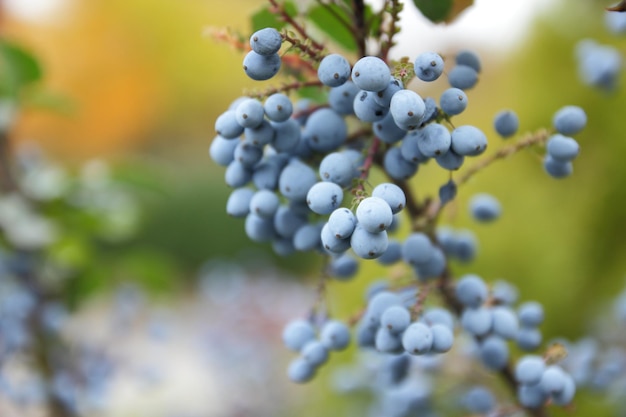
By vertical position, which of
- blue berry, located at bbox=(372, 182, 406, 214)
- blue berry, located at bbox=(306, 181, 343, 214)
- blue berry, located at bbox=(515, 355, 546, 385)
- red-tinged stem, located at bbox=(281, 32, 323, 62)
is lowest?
blue berry, located at bbox=(515, 355, 546, 385)

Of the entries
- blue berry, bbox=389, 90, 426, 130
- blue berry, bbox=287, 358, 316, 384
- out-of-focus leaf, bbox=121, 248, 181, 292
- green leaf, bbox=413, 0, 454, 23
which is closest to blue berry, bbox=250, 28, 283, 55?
blue berry, bbox=389, 90, 426, 130

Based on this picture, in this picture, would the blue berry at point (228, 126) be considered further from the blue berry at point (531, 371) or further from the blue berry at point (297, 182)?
the blue berry at point (531, 371)

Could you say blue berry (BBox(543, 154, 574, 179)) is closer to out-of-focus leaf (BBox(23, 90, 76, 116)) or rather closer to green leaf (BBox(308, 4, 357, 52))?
green leaf (BBox(308, 4, 357, 52))

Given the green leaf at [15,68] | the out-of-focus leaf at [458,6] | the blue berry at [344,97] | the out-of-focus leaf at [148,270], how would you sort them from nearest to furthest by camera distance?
1. the blue berry at [344,97]
2. the out-of-focus leaf at [458,6]
3. the green leaf at [15,68]
4. the out-of-focus leaf at [148,270]

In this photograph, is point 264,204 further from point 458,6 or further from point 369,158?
point 458,6

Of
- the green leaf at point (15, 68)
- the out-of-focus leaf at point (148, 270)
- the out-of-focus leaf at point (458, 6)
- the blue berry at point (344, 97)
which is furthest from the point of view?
the out-of-focus leaf at point (148, 270)

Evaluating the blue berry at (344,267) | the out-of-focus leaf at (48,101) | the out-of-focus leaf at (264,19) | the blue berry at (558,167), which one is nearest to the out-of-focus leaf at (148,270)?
the out-of-focus leaf at (48,101)

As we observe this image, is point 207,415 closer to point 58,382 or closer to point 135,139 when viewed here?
point 58,382

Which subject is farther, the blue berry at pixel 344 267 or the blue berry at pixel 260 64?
the blue berry at pixel 344 267
